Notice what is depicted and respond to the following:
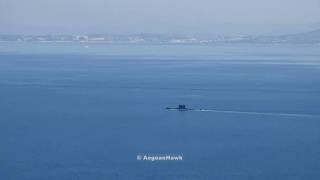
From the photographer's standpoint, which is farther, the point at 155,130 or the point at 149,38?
the point at 149,38

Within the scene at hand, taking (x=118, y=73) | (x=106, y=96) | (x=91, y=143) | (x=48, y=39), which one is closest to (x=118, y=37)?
(x=48, y=39)

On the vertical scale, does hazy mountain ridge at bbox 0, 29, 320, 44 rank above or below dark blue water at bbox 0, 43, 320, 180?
above

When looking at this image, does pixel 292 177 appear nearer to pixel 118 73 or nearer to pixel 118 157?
pixel 118 157

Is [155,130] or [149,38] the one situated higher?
[149,38]

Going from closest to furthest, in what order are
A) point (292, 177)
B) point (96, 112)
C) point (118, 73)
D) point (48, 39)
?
point (292, 177)
point (96, 112)
point (118, 73)
point (48, 39)

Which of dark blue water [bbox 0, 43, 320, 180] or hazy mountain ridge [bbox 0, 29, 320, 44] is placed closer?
dark blue water [bbox 0, 43, 320, 180]

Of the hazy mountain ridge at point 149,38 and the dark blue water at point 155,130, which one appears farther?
the hazy mountain ridge at point 149,38

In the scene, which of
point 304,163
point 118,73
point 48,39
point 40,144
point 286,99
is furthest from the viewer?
point 48,39

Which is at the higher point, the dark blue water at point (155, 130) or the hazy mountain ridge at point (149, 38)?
the hazy mountain ridge at point (149, 38)
